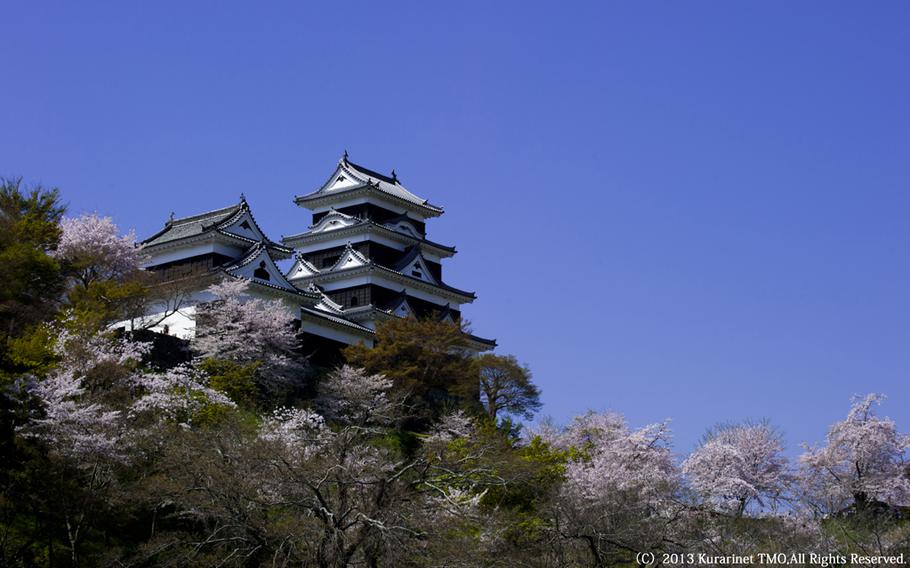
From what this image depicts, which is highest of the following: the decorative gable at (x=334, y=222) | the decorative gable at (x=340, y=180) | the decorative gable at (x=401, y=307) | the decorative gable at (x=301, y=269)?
the decorative gable at (x=340, y=180)

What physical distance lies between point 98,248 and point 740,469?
17.1 meters

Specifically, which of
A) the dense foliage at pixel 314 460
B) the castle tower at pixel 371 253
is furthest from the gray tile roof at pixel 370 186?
the dense foliage at pixel 314 460

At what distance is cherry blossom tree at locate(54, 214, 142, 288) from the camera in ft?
89.6

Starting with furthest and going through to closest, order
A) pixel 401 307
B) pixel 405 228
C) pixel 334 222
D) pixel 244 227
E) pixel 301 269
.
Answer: pixel 405 228, pixel 334 222, pixel 301 269, pixel 401 307, pixel 244 227

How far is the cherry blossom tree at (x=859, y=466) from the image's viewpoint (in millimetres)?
27922

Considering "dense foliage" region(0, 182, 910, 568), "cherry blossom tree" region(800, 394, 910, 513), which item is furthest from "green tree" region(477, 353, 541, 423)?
"cherry blossom tree" region(800, 394, 910, 513)

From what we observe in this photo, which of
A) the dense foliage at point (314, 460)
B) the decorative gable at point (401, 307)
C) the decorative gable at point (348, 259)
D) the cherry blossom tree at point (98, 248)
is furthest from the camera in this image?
the decorative gable at point (348, 259)

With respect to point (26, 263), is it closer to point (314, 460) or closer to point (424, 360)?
point (314, 460)

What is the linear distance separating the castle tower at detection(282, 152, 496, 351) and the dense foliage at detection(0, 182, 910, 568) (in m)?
6.17

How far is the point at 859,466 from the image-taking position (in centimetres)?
2914

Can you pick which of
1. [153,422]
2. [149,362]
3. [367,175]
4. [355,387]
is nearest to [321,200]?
[367,175]

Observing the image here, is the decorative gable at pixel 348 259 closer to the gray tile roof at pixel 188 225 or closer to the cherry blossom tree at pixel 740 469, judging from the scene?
the gray tile roof at pixel 188 225

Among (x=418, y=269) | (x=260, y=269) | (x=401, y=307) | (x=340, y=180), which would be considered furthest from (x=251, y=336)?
(x=340, y=180)

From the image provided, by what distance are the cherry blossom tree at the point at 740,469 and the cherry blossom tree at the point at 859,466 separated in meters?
0.84
